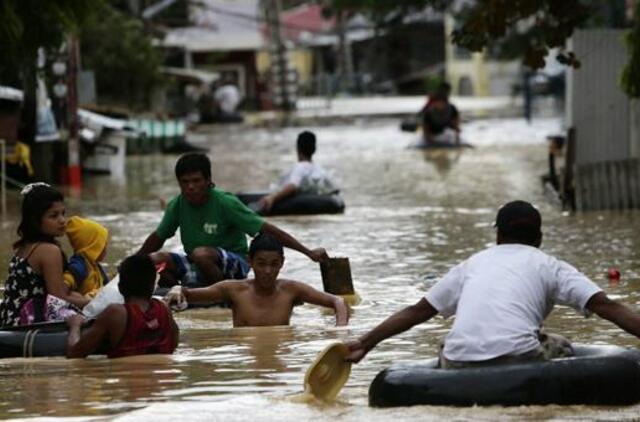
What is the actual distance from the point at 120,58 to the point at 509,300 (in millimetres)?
37178

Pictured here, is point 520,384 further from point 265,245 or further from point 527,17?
point 527,17

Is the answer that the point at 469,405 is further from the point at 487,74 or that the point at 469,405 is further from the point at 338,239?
the point at 487,74

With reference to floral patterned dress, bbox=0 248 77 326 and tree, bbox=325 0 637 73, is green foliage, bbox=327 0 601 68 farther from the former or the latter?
floral patterned dress, bbox=0 248 77 326

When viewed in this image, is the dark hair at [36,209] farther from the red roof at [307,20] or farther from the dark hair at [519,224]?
the red roof at [307,20]

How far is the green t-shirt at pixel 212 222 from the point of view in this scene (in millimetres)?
13086

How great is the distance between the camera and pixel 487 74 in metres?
87.6

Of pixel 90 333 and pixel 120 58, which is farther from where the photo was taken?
pixel 120 58

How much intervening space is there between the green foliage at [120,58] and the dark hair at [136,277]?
3267 cm

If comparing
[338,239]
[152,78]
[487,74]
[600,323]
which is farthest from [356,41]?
[600,323]

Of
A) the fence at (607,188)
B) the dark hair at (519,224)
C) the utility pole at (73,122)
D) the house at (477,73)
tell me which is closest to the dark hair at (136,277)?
the dark hair at (519,224)

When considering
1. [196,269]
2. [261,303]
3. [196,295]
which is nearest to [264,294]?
[261,303]

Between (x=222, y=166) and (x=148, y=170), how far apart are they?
53.6 inches

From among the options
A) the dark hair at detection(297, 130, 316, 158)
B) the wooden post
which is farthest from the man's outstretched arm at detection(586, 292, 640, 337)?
the wooden post

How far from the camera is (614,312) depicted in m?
8.55
